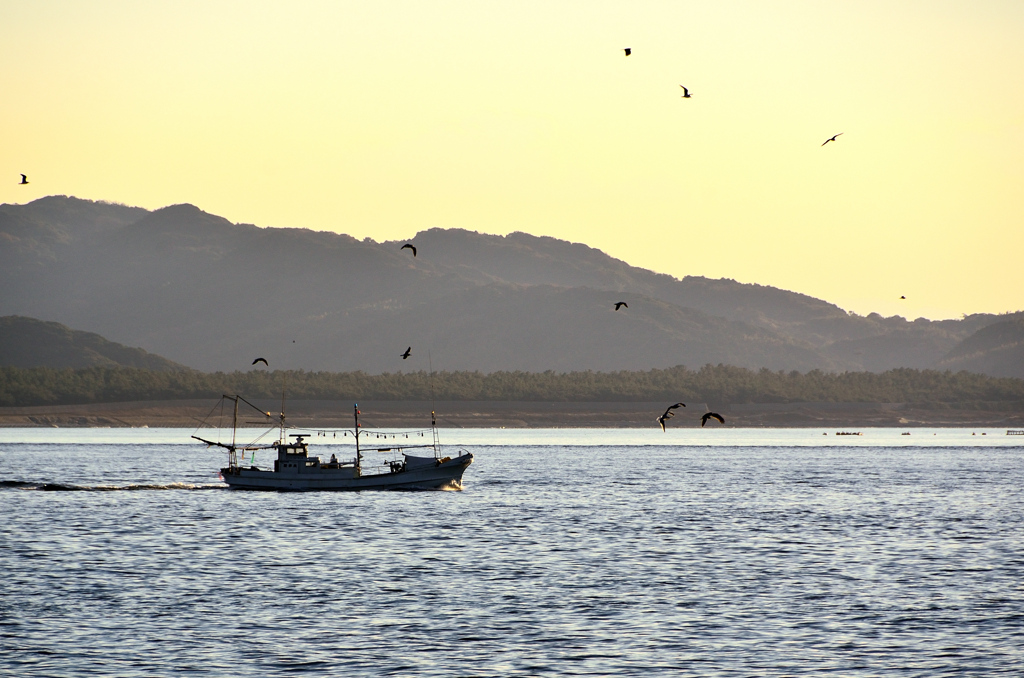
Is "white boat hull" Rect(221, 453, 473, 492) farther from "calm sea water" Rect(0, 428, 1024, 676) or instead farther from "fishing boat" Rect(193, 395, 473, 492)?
"calm sea water" Rect(0, 428, 1024, 676)

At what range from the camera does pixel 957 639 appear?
150ft

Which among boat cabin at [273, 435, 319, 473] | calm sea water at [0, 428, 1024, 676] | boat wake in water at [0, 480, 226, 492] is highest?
boat cabin at [273, 435, 319, 473]

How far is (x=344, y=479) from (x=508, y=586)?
59.6 m

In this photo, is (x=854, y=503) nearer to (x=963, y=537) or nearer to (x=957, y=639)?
(x=963, y=537)

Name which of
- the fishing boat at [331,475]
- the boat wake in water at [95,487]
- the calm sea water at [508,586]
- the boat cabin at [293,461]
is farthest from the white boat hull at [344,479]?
the boat wake in water at [95,487]

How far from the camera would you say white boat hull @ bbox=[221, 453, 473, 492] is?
11781 centimetres

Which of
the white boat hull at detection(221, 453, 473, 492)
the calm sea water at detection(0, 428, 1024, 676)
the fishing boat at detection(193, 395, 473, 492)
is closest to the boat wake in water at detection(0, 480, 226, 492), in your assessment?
the calm sea water at detection(0, 428, 1024, 676)

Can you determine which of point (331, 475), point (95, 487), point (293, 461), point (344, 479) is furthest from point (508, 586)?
point (95, 487)

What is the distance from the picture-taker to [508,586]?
5878 centimetres

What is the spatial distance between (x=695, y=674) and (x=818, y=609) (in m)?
14.4

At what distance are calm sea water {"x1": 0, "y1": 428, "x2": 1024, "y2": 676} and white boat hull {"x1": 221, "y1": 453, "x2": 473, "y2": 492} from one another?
2017mm

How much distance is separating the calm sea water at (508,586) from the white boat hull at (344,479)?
202cm

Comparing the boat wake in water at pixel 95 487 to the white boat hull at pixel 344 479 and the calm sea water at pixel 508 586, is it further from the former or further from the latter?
the white boat hull at pixel 344 479

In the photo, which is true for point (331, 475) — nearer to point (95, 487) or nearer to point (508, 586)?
point (95, 487)
